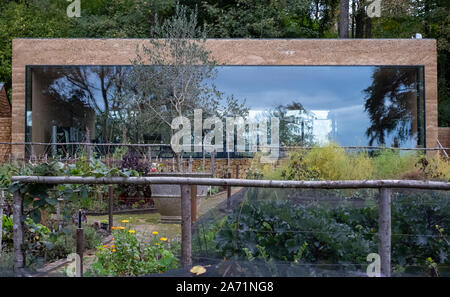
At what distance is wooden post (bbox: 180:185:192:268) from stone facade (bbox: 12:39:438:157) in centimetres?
1017

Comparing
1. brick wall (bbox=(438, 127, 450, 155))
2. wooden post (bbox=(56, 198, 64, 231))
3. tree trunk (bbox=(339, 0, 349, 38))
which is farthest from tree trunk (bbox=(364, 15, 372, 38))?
wooden post (bbox=(56, 198, 64, 231))

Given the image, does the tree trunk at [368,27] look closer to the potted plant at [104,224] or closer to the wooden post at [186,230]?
the potted plant at [104,224]

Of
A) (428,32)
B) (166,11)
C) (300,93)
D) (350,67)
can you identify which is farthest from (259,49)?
(428,32)

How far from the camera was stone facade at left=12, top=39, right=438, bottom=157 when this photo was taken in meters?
12.8

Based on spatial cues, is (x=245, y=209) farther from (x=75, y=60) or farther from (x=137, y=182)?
(x=75, y=60)

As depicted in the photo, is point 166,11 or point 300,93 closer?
point 300,93

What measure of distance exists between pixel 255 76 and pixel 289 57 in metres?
1.14

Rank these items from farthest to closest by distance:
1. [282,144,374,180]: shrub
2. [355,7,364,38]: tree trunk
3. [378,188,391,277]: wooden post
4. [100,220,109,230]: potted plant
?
[355,7,364,38]: tree trunk
[282,144,374,180]: shrub
[100,220,109,230]: potted plant
[378,188,391,277]: wooden post

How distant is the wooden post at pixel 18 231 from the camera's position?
299 cm

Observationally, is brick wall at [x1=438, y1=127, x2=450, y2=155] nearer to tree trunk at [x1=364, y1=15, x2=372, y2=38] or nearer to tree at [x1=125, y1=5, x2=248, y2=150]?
tree at [x1=125, y1=5, x2=248, y2=150]

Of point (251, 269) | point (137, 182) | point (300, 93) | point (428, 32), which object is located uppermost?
point (428, 32)

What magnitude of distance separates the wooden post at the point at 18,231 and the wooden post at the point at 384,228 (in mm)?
2354

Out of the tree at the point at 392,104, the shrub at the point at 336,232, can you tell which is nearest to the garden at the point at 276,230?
the shrub at the point at 336,232

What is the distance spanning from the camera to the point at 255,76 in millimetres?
13328
